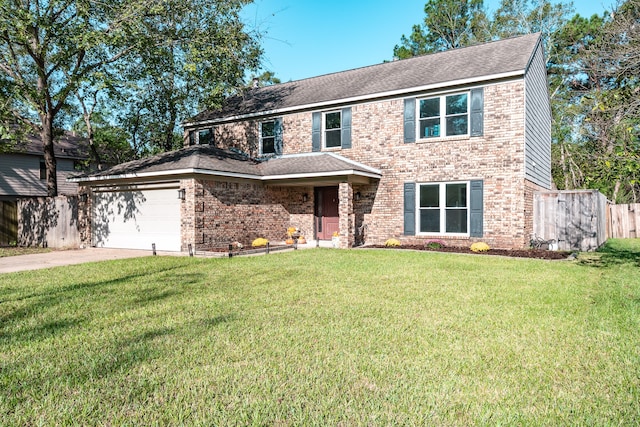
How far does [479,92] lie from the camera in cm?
1219

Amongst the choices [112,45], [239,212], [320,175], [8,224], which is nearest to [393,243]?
[320,175]

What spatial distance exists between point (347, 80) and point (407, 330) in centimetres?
1362

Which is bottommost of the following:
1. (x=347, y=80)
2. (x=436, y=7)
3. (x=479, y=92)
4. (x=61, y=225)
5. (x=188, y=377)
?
(x=188, y=377)

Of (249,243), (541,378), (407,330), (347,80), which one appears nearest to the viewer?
(541,378)

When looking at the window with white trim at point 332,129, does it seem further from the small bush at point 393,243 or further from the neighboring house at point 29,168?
the neighboring house at point 29,168

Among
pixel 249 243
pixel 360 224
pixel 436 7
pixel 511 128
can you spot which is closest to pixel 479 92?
pixel 511 128

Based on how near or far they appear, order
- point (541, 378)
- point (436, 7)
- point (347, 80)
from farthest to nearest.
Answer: point (436, 7), point (347, 80), point (541, 378)

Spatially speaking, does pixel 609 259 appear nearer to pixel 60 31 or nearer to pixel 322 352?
pixel 322 352

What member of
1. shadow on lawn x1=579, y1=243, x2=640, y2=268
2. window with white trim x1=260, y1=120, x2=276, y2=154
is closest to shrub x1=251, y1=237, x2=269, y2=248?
window with white trim x1=260, y1=120, x2=276, y2=154

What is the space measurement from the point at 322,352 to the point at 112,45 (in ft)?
44.7

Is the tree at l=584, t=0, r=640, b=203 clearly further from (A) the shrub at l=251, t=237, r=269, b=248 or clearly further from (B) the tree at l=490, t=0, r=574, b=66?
(B) the tree at l=490, t=0, r=574, b=66

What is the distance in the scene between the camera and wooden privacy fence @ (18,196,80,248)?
15055 mm

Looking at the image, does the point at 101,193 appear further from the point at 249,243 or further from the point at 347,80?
the point at 347,80

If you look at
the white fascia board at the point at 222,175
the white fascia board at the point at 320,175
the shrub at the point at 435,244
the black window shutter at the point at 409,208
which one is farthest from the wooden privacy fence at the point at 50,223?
the shrub at the point at 435,244
